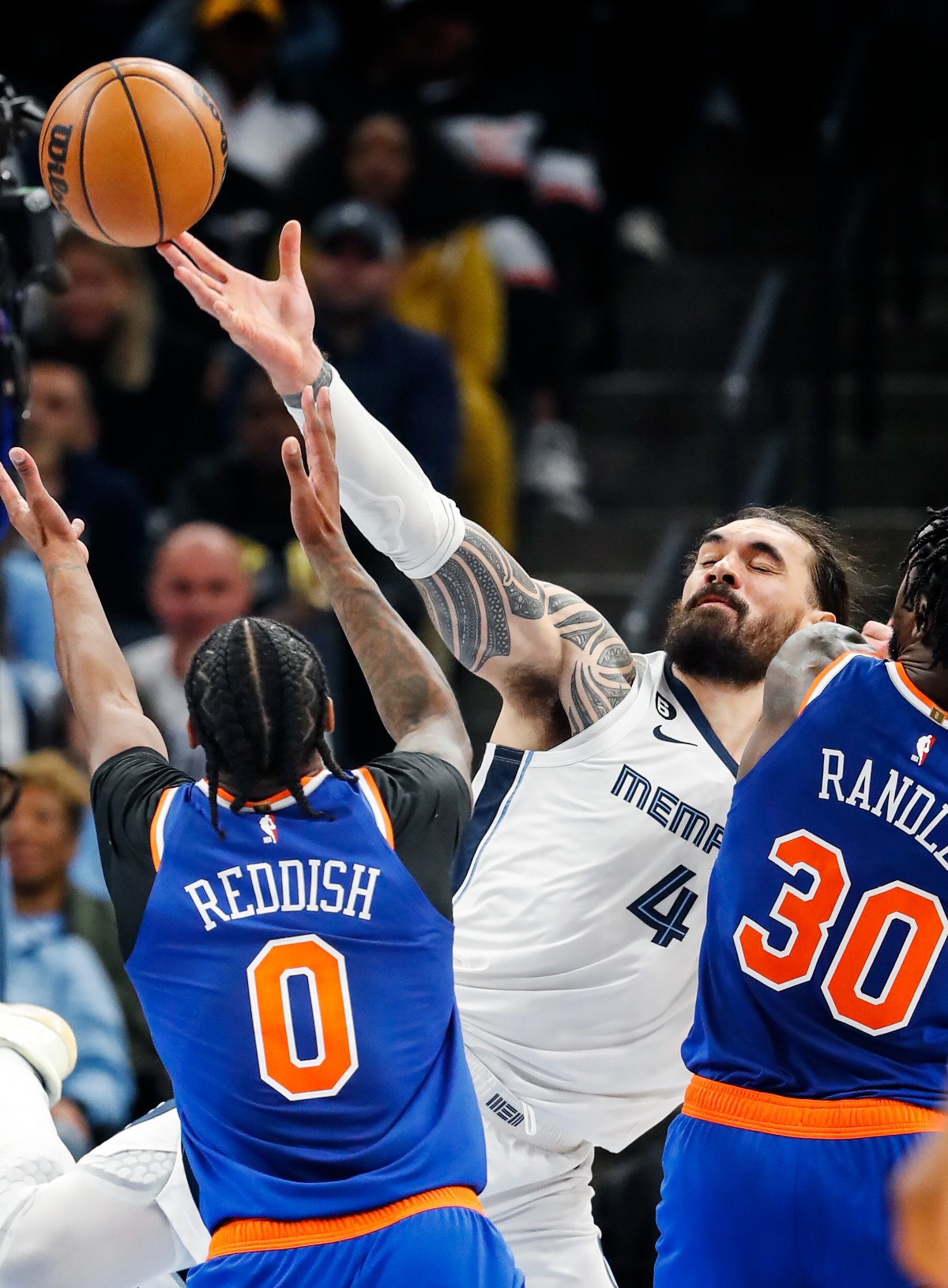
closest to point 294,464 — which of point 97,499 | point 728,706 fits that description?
point 728,706

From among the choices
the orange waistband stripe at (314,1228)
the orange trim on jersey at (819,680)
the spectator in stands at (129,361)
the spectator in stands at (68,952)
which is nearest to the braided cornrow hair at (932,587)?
the orange trim on jersey at (819,680)

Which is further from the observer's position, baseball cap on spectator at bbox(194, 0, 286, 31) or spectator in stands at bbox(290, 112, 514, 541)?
baseball cap on spectator at bbox(194, 0, 286, 31)

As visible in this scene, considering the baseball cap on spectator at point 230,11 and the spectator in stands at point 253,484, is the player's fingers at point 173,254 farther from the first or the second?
the baseball cap on spectator at point 230,11

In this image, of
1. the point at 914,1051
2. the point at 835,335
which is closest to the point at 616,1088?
the point at 914,1051

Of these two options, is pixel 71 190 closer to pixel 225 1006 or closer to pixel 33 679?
pixel 225 1006

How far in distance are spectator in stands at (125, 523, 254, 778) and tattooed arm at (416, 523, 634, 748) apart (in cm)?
283

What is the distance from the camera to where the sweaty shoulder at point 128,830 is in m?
3.67

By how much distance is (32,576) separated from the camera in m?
7.56

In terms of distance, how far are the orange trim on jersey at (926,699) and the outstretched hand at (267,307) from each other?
151 centimetres

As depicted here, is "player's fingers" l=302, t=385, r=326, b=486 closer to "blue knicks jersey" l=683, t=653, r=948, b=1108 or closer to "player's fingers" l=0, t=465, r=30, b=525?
"player's fingers" l=0, t=465, r=30, b=525

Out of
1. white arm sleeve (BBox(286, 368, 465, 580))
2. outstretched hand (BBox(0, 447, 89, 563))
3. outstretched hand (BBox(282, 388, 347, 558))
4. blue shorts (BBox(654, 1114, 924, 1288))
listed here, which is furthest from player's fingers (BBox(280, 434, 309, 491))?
blue shorts (BBox(654, 1114, 924, 1288))

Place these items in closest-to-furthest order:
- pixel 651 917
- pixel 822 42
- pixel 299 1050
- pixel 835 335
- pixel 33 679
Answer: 1. pixel 299 1050
2. pixel 651 917
3. pixel 33 679
4. pixel 835 335
5. pixel 822 42

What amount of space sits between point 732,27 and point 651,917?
7724 millimetres

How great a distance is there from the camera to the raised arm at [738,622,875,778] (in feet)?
12.7
